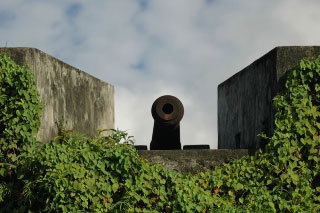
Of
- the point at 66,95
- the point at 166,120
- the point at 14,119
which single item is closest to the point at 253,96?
the point at 166,120

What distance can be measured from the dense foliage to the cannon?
2050 mm

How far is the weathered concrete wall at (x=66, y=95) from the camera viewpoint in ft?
25.1

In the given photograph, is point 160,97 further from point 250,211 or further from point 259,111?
point 250,211

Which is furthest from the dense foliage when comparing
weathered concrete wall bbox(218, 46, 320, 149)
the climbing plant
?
weathered concrete wall bbox(218, 46, 320, 149)

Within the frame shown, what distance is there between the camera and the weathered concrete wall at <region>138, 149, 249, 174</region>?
7.69 m

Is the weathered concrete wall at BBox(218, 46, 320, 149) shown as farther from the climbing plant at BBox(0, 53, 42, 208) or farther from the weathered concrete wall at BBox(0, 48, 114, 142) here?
the climbing plant at BBox(0, 53, 42, 208)

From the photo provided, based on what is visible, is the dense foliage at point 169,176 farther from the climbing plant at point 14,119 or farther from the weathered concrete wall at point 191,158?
the weathered concrete wall at point 191,158

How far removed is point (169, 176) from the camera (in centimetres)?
680

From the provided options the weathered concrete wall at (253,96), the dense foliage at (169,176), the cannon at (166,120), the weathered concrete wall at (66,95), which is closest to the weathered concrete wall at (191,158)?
the dense foliage at (169,176)

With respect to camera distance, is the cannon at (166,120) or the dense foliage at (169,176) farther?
the cannon at (166,120)

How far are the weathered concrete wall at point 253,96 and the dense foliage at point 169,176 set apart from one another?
1.18 ft

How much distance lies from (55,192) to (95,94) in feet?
14.5

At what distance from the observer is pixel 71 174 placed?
6457 millimetres

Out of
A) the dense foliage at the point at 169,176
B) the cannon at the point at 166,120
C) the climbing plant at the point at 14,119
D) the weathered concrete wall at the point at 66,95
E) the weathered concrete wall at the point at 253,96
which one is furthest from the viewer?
the cannon at the point at 166,120
